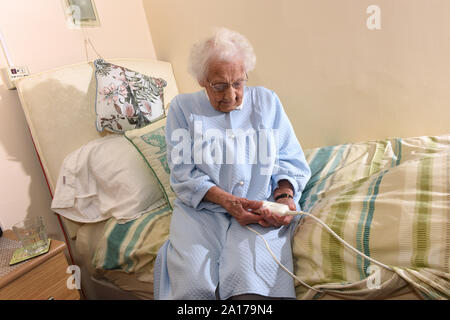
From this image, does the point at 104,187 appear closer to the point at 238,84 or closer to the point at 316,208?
the point at 238,84

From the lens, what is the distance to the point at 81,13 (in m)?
1.62

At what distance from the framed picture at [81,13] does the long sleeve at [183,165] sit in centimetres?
85

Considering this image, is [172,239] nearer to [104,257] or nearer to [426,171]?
[104,257]

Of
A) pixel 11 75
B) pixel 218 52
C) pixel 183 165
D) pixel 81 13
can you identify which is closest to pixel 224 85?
pixel 218 52

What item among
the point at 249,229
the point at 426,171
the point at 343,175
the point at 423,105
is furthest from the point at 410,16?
the point at 249,229

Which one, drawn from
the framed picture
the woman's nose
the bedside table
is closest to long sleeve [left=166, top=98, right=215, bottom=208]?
the woman's nose

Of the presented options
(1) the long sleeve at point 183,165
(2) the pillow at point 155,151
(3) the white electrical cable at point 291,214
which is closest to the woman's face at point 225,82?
(1) the long sleeve at point 183,165

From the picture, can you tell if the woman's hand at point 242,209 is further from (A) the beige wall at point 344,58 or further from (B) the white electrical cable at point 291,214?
(A) the beige wall at point 344,58

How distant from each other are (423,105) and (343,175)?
71 cm

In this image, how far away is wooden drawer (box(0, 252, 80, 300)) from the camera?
3.02 ft

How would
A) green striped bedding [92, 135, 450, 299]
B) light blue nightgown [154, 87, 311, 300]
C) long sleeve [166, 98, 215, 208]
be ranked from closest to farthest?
green striped bedding [92, 135, 450, 299]
light blue nightgown [154, 87, 311, 300]
long sleeve [166, 98, 215, 208]

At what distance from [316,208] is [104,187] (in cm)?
94

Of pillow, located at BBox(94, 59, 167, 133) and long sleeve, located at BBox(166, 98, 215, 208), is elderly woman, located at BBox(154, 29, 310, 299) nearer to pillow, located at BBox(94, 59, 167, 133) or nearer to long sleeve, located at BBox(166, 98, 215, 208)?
long sleeve, located at BBox(166, 98, 215, 208)

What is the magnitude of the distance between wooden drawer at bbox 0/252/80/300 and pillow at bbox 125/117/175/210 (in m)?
0.47
